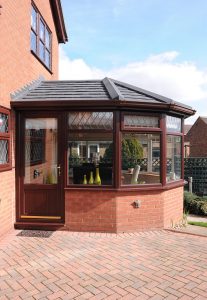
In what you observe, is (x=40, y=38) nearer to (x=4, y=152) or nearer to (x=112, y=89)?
Answer: (x=112, y=89)

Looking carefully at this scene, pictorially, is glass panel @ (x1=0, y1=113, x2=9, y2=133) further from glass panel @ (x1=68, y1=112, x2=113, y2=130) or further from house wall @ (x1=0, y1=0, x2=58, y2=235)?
glass panel @ (x1=68, y1=112, x2=113, y2=130)

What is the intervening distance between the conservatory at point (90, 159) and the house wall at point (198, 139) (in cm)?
2693

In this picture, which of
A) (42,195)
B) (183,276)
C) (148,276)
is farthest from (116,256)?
(42,195)

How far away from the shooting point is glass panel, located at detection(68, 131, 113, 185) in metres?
7.14

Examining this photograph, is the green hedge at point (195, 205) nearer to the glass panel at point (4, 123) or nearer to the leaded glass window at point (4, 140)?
the leaded glass window at point (4, 140)

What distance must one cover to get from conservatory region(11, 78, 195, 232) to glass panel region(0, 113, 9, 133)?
1.31ft

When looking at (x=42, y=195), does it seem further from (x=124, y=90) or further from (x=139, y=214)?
(x=124, y=90)

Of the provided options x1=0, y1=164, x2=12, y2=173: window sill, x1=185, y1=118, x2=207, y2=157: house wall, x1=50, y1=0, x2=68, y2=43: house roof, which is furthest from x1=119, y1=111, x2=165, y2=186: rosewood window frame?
A: x1=185, y1=118, x2=207, y2=157: house wall

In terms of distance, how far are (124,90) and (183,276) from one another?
4.63 meters

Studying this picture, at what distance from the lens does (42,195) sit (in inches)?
287

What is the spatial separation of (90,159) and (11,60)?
9.64ft

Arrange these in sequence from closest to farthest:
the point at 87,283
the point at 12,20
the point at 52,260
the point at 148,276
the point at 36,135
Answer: the point at 87,283
the point at 148,276
the point at 52,260
the point at 12,20
the point at 36,135

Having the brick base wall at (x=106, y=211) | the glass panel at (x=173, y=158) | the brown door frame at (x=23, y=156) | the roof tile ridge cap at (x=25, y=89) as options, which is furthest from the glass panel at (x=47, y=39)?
the brick base wall at (x=106, y=211)

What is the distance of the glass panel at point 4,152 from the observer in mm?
6586
